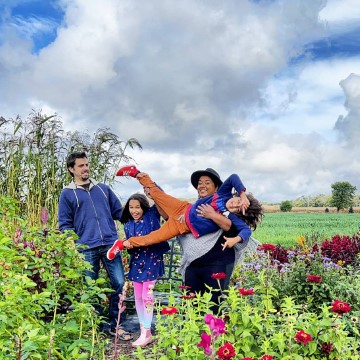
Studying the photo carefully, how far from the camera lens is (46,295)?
2.66m

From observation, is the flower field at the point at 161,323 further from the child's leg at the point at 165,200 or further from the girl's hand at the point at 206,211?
the child's leg at the point at 165,200

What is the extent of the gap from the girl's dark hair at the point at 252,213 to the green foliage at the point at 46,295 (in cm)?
138

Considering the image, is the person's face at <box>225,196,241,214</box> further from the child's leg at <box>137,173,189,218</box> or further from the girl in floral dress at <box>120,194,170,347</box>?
the girl in floral dress at <box>120,194,170,347</box>

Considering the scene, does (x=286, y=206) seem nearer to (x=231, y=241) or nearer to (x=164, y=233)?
(x=164, y=233)

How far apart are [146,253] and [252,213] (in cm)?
110

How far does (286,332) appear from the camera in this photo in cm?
281

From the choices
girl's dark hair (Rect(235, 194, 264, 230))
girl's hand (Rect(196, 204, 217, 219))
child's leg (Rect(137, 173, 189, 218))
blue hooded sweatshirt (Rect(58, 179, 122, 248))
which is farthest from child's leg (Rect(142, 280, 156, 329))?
girl's dark hair (Rect(235, 194, 264, 230))

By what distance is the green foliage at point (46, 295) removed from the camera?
2.58 m

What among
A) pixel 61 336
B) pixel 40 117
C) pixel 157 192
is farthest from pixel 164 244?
pixel 40 117

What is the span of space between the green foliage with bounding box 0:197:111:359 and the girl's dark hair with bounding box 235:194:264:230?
4.53 feet

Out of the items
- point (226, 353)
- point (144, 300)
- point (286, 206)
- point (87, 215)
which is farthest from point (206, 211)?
point (286, 206)

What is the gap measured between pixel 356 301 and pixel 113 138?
4.86 m

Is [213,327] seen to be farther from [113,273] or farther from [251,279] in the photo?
[251,279]

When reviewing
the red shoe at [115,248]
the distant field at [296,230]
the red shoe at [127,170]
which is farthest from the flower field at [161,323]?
the distant field at [296,230]
